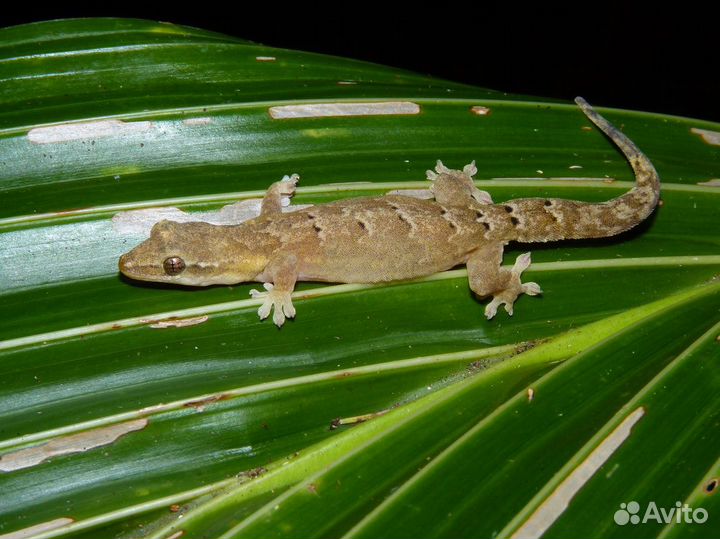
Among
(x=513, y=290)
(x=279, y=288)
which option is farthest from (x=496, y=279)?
(x=279, y=288)

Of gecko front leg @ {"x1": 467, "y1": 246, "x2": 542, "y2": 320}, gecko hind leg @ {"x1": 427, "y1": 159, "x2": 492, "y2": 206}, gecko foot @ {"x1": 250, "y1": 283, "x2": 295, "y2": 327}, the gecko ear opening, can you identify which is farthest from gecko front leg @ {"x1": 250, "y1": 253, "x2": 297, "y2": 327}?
gecko front leg @ {"x1": 467, "y1": 246, "x2": 542, "y2": 320}

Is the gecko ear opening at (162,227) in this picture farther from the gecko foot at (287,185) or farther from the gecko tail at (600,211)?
the gecko tail at (600,211)

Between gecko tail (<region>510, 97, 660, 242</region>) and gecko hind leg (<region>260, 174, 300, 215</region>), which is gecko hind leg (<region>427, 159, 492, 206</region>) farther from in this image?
gecko hind leg (<region>260, 174, 300, 215</region>)

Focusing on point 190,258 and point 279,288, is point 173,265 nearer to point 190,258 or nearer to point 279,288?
point 190,258

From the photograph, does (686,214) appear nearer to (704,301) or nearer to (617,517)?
(704,301)

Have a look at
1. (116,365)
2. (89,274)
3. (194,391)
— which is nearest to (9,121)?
(89,274)

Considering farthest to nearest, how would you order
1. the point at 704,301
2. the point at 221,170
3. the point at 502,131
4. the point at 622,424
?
the point at 502,131 < the point at 221,170 < the point at 704,301 < the point at 622,424
